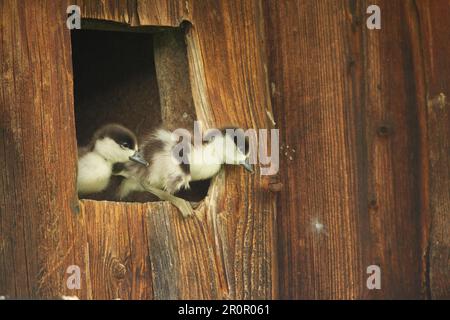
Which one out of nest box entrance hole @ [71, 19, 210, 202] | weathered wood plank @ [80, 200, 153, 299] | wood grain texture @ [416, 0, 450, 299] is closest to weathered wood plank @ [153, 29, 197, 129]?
nest box entrance hole @ [71, 19, 210, 202]

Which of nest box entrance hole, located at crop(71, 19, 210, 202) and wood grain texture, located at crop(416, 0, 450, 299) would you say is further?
nest box entrance hole, located at crop(71, 19, 210, 202)

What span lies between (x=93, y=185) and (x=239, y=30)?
100 centimetres

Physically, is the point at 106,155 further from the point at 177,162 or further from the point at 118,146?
the point at 177,162

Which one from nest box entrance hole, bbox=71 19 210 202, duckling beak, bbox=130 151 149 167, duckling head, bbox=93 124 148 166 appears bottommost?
duckling beak, bbox=130 151 149 167

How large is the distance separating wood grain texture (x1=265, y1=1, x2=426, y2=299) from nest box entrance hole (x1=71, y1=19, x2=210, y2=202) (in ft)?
1.87

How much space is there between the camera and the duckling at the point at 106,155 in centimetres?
471

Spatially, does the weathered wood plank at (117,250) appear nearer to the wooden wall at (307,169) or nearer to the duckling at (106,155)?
the wooden wall at (307,169)

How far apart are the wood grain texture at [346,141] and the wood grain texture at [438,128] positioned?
0.04 meters

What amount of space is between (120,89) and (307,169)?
1291mm

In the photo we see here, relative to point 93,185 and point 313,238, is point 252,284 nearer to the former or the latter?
point 313,238

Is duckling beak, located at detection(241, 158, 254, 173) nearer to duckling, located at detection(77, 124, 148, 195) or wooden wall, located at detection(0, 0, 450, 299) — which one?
wooden wall, located at detection(0, 0, 450, 299)

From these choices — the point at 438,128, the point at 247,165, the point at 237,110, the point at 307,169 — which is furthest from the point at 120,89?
the point at 438,128

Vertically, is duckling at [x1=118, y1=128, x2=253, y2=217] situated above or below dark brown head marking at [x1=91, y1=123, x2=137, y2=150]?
below

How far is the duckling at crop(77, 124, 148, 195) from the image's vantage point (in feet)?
15.5
